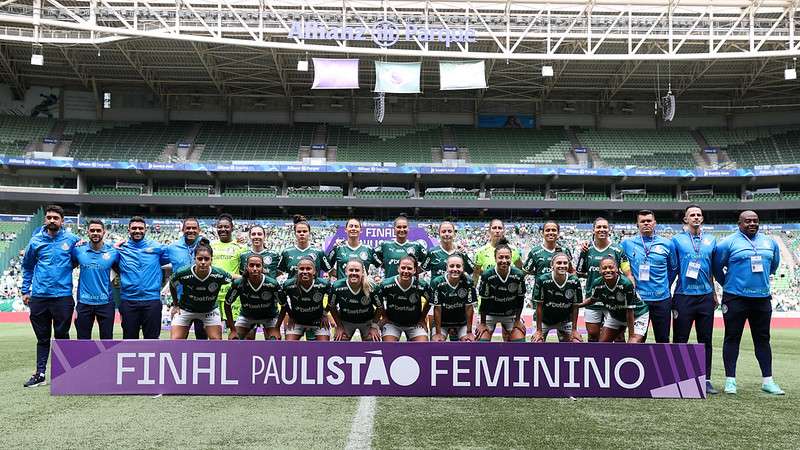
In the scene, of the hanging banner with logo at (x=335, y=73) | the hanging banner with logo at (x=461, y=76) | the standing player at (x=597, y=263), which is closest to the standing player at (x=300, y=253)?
the standing player at (x=597, y=263)

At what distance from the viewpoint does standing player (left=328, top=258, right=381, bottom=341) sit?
684 cm

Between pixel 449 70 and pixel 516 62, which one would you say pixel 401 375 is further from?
pixel 516 62

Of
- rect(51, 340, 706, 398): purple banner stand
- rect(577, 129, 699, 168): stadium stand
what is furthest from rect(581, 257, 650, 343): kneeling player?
rect(577, 129, 699, 168): stadium stand

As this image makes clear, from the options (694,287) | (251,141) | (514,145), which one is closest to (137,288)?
(694,287)

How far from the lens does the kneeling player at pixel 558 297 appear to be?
270 inches

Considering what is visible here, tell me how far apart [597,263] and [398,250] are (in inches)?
97.2

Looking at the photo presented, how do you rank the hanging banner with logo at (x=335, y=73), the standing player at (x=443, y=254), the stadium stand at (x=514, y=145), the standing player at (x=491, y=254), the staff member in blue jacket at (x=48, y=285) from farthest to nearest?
the stadium stand at (x=514, y=145)
the hanging banner with logo at (x=335, y=73)
the standing player at (x=491, y=254)
the standing player at (x=443, y=254)
the staff member in blue jacket at (x=48, y=285)

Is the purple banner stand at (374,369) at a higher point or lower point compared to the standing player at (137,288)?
lower

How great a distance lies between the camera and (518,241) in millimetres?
31125

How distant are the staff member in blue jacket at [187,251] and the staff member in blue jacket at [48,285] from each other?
1.11m

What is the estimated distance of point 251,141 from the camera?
34.5m

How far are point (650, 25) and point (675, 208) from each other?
11868 millimetres

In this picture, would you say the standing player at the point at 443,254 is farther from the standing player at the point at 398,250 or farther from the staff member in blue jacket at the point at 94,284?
the staff member in blue jacket at the point at 94,284

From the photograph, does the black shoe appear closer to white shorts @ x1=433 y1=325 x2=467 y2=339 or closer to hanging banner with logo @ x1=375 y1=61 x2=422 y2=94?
white shorts @ x1=433 y1=325 x2=467 y2=339
